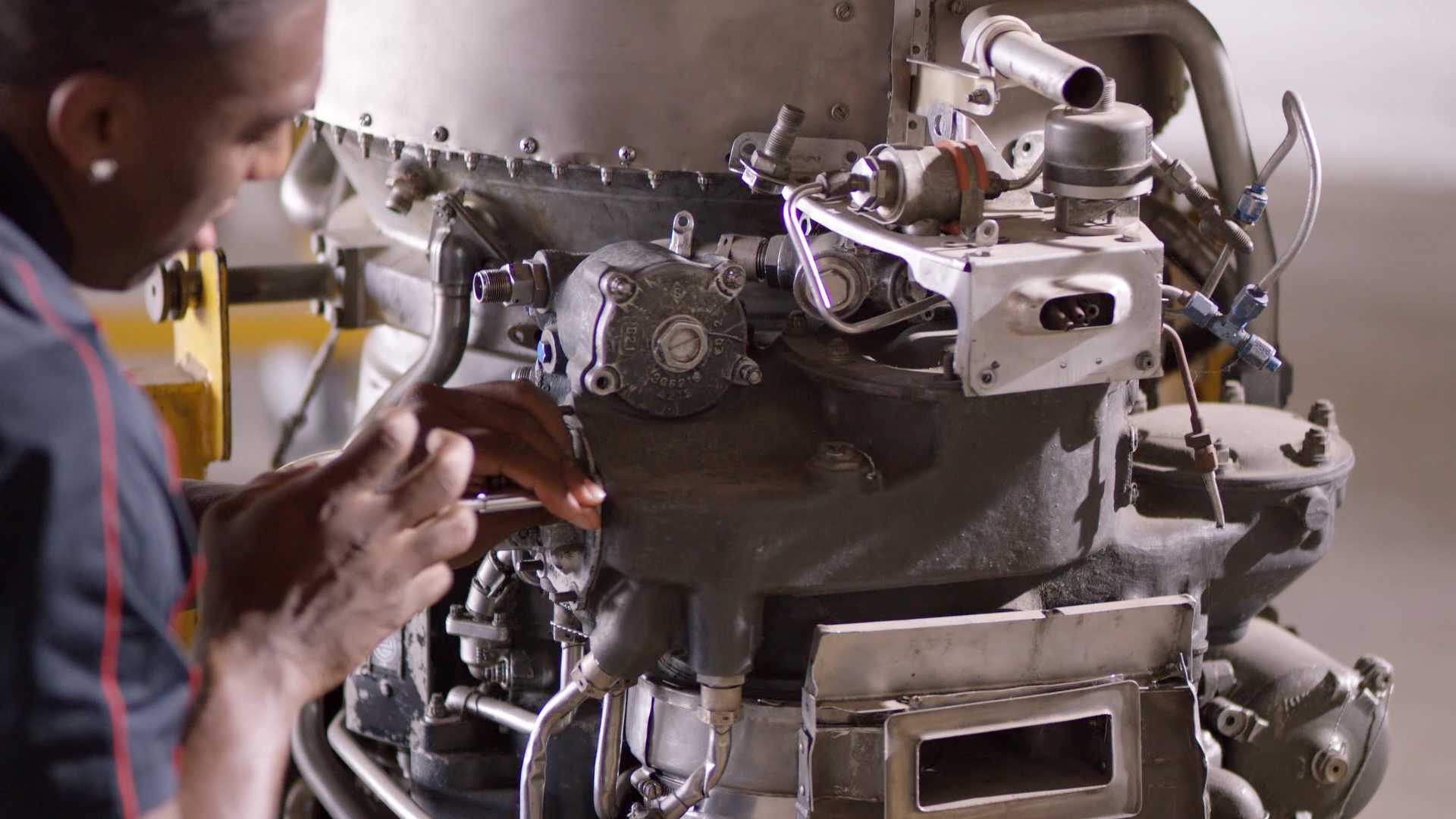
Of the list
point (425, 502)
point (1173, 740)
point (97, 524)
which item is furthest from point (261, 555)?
point (1173, 740)

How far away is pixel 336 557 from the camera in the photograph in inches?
48.0

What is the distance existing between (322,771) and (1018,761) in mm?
929

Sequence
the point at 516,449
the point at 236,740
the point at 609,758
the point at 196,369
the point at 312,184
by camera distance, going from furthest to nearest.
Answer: the point at 312,184
the point at 196,369
the point at 609,758
the point at 516,449
the point at 236,740

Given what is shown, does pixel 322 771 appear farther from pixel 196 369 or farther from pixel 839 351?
pixel 839 351

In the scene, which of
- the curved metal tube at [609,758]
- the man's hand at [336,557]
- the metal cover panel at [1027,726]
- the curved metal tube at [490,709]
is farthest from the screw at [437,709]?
the man's hand at [336,557]

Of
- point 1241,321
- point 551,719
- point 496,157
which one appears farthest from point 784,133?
point 551,719

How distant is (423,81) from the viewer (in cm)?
189

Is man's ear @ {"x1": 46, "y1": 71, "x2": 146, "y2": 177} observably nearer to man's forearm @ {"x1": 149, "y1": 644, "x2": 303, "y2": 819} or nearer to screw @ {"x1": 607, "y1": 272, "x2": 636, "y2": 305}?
man's forearm @ {"x1": 149, "y1": 644, "x2": 303, "y2": 819}

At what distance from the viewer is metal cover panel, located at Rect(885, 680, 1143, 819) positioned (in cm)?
160

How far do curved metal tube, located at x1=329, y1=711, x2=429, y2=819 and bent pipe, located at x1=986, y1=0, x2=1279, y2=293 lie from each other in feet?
3.67

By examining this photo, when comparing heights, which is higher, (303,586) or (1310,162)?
(1310,162)

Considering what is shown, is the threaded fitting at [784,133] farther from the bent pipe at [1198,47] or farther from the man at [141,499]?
the man at [141,499]

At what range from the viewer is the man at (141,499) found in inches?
37.7

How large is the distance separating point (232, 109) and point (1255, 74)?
5.53 m
